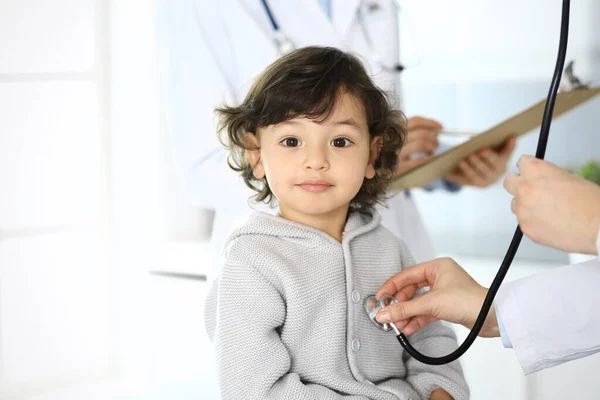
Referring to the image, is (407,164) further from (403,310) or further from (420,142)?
(403,310)

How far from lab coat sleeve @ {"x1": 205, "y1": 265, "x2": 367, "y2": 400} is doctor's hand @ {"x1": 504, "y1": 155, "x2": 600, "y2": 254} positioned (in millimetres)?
328

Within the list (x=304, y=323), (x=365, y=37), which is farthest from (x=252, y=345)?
(x=365, y=37)

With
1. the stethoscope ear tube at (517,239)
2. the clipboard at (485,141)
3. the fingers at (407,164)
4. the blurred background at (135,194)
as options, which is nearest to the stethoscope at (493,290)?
the stethoscope ear tube at (517,239)

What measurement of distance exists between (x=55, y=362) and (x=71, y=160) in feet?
1.96

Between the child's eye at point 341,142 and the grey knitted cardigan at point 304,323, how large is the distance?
0.40 ft

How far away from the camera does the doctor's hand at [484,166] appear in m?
1.65

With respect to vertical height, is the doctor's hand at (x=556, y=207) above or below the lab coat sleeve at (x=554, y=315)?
above

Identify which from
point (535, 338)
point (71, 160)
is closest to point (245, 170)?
point (535, 338)

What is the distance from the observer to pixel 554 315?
3.26 ft

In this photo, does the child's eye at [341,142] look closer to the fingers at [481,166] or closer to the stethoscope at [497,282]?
the stethoscope at [497,282]

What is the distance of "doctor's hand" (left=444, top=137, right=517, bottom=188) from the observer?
1.65m

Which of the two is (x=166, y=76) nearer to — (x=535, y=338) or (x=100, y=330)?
(x=535, y=338)

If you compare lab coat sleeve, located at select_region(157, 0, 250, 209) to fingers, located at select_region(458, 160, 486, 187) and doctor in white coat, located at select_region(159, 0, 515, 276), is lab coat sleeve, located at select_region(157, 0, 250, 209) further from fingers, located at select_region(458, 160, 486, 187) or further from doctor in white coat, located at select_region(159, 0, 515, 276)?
fingers, located at select_region(458, 160, 486, 187)

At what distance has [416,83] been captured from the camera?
2.72 metres
